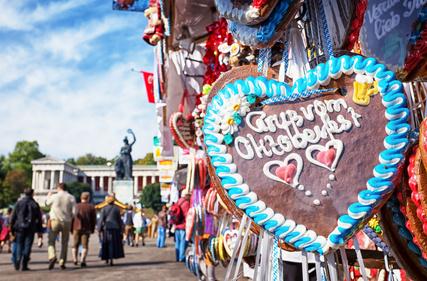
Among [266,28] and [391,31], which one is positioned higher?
[391,31]

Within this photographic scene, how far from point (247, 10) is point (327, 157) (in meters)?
0.60

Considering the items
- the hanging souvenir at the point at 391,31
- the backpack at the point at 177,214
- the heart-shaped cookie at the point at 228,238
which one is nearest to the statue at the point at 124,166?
the backpack at the point at 177,214

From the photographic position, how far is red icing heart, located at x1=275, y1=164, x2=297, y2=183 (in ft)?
3.92

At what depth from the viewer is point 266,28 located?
150 cm

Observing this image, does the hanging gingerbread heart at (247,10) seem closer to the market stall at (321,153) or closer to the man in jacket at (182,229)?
the market stall at (321,153)

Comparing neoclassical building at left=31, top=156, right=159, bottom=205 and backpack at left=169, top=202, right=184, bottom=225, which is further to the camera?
neoclassical building at left=31, top=156, right=159, bottom=205

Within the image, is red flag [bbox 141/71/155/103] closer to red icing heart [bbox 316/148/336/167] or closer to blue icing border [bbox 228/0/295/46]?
blue icing border [bbox 228/0/295/46]

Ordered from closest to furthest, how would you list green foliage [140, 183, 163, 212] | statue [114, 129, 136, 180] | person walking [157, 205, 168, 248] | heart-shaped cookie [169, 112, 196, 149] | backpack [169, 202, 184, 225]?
heart-shaped cookie [169, 112, 196, 149]
backpack [169, 202, 184, 225]
person walking [157, 205, 168, 248]
statue [114, 129, 136, 180]
green foliage [140, 183, 163, 212]

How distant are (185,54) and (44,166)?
84149 millimetres

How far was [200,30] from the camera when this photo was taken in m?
5.01

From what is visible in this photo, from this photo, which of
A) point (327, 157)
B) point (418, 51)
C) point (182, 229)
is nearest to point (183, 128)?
point (182, 229)

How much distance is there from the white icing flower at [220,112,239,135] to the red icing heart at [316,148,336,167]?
0.78 ft

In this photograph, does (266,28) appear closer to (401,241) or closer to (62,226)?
(401,241)

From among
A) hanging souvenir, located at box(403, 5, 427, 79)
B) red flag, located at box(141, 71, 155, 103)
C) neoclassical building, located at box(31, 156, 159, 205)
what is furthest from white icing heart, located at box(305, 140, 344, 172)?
neoclassical building, located at box(31, 156, 159, 205)
